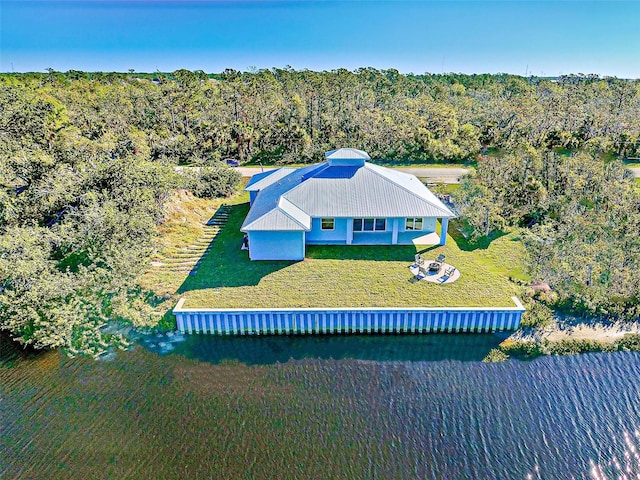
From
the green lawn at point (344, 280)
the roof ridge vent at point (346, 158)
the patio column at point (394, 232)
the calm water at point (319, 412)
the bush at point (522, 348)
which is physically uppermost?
the roof ridge vent at point (346, 158)

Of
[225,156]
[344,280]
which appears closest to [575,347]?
[344,280]

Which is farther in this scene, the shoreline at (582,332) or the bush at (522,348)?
the shoreline at (582,332)

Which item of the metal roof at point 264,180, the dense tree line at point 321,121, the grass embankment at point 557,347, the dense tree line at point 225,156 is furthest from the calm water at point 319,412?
the dense tree line at point 321,121

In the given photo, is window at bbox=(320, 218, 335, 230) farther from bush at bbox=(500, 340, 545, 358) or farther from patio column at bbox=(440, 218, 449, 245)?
bush at bbox=(500, 340, 545, 358)

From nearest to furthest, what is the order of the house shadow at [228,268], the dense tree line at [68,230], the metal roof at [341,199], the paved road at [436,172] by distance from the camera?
the dense tree line at [68,230]
the house shadow at [228,268]
the metal roof at [341,199]
the paved road at [436,172]

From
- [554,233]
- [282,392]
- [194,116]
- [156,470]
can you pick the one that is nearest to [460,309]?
[282,392]

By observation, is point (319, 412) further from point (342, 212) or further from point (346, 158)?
point (346, 158)

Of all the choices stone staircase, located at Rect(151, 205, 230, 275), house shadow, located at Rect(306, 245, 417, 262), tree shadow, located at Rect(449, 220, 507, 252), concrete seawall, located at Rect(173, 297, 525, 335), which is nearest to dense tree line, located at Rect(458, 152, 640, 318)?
tree shadow, located at Rect(449, 220, 507, 252)

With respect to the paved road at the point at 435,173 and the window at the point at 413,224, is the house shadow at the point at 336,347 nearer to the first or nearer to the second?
the window at the point at 413,224
